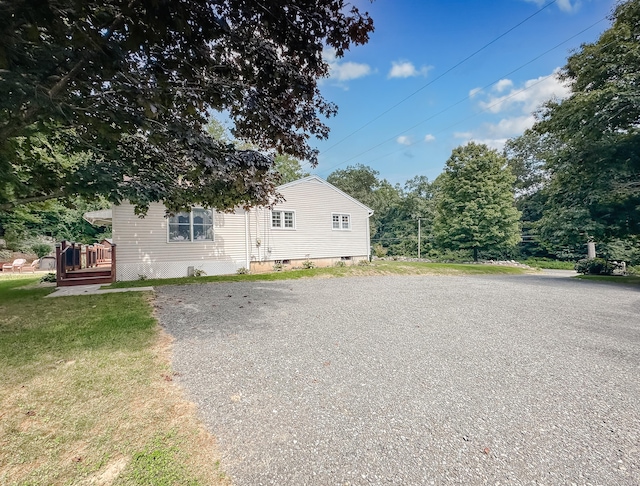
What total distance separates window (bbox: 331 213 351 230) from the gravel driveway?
33.9ft

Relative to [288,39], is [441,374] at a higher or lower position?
lower

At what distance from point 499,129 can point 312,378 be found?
3665 cm

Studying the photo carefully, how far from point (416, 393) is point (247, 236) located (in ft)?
38.0

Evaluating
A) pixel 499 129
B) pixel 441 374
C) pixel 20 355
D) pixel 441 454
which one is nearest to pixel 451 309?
pixel 441 374

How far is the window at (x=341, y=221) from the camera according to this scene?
53.7ft

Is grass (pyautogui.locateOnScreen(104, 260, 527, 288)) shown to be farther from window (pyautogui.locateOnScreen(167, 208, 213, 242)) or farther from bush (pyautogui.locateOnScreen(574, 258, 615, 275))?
bush (pyautogui.locateOnScreen(574, 258, 615, 275))

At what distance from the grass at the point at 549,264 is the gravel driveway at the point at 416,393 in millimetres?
22887

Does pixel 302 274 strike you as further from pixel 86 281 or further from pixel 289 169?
pixel 289 169

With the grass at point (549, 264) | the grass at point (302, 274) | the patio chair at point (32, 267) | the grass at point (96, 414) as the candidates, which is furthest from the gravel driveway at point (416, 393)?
the grass at point (549, 264)

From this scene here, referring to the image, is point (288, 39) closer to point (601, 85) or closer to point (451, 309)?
point (451, 309)

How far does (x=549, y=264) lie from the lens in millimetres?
25531

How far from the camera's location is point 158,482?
1840 millimetres

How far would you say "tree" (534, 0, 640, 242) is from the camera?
1092 cm

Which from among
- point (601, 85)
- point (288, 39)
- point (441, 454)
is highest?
point (601, 85)
